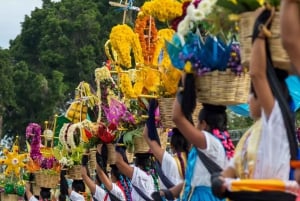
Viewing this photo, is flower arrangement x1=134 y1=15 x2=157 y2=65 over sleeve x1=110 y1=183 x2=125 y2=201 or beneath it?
over

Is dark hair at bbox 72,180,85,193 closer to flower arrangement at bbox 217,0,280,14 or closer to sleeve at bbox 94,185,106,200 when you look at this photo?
sleeve at bbox 94,185,106,200

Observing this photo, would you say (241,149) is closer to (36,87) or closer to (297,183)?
(297,183)

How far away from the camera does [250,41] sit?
15.7 feet

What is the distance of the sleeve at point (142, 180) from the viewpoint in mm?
9172

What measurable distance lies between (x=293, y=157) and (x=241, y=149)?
13.0 inches

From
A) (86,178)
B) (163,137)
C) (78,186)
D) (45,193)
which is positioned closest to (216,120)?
(163,137)

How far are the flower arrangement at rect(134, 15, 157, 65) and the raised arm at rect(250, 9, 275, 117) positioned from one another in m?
4.15

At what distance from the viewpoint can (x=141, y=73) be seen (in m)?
8.70

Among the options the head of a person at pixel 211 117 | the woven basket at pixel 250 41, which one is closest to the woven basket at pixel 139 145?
the head of a person at pixel 211 117

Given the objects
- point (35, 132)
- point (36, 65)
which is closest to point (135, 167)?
point (35, 132)

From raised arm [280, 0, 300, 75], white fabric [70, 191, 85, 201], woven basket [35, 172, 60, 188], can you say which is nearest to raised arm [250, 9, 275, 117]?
raised arm [280, 0, 300, 75]

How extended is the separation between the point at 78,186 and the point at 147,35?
3.98 m

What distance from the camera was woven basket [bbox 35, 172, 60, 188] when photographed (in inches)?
525

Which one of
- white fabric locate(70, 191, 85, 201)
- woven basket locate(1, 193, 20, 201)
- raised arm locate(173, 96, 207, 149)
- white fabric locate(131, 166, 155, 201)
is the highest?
raised arm locate(173, 96, 207, 149)
